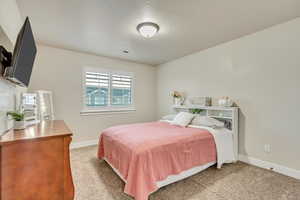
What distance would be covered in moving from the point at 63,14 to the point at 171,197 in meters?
3.00

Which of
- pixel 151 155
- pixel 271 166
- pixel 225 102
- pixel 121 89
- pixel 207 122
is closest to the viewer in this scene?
pixel 151 155

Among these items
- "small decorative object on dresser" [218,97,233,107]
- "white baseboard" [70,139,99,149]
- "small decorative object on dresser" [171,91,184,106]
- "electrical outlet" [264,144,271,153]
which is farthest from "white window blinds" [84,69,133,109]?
"electrical outlet" [264,144,271,153]

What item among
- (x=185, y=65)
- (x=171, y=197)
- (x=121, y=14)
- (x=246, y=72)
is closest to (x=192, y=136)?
(x=171, y=197)

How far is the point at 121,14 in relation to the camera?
216 centimetres

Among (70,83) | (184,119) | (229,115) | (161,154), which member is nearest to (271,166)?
(229,115)

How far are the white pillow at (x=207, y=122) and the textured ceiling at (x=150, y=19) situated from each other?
65.7 inches

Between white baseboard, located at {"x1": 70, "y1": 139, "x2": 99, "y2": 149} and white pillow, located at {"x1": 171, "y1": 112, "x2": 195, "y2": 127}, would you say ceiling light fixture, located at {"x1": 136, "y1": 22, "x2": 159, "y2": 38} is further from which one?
white baseboard, located at {"x1": 70, "y1": 139, "x2": 99, "y2": 149}

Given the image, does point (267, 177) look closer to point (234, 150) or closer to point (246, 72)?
point (234, 150)

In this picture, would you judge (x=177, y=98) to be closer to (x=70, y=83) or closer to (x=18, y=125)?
(x=70, y=83)

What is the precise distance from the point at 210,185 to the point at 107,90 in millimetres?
3469

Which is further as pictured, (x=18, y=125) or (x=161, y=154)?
(x=161, y=154)

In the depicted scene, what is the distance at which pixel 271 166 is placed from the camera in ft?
8.39

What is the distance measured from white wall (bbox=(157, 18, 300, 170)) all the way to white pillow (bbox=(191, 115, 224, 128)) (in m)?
0.52

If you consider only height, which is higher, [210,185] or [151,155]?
[151,155]
